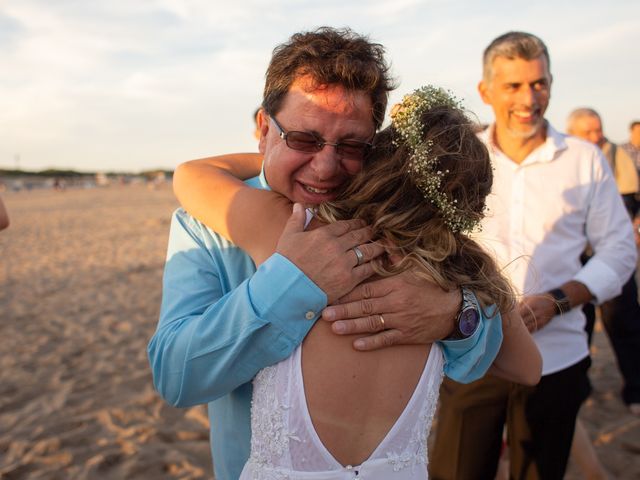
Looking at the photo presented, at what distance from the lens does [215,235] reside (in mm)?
1719

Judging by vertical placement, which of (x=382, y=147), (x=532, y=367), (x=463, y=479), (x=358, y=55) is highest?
(x=358, y=55)

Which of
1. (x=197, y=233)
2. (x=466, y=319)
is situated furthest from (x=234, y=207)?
(x=466, y=319)

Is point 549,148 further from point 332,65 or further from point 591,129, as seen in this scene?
point 591,129

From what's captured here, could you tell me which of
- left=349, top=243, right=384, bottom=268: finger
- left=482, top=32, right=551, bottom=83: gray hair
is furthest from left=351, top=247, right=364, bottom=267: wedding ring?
left=482, top=32, right=551, bottom=83: gray hair

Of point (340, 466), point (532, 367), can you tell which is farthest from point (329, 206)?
point (532, 367)

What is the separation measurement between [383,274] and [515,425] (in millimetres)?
1814

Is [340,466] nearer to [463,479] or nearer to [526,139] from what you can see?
[463,479]

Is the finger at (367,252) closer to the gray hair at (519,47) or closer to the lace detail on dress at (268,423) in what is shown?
the lace detail on dress at (268,423)

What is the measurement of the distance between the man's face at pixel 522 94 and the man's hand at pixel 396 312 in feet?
5.76

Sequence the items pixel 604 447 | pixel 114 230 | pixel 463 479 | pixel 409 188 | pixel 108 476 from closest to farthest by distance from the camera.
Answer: pixel 409 188 < pixel 463 479 < pixel 108 476 < pixel 604 447 < pixel 114 230

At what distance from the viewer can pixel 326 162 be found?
1.68m

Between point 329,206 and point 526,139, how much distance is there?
6.01 ft

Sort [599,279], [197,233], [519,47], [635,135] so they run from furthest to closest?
[635,135], [519,47], [599,279], [197,233]

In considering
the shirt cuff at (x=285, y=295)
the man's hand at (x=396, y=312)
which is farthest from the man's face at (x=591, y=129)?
the shirt cuff at (x=285, y=295)
